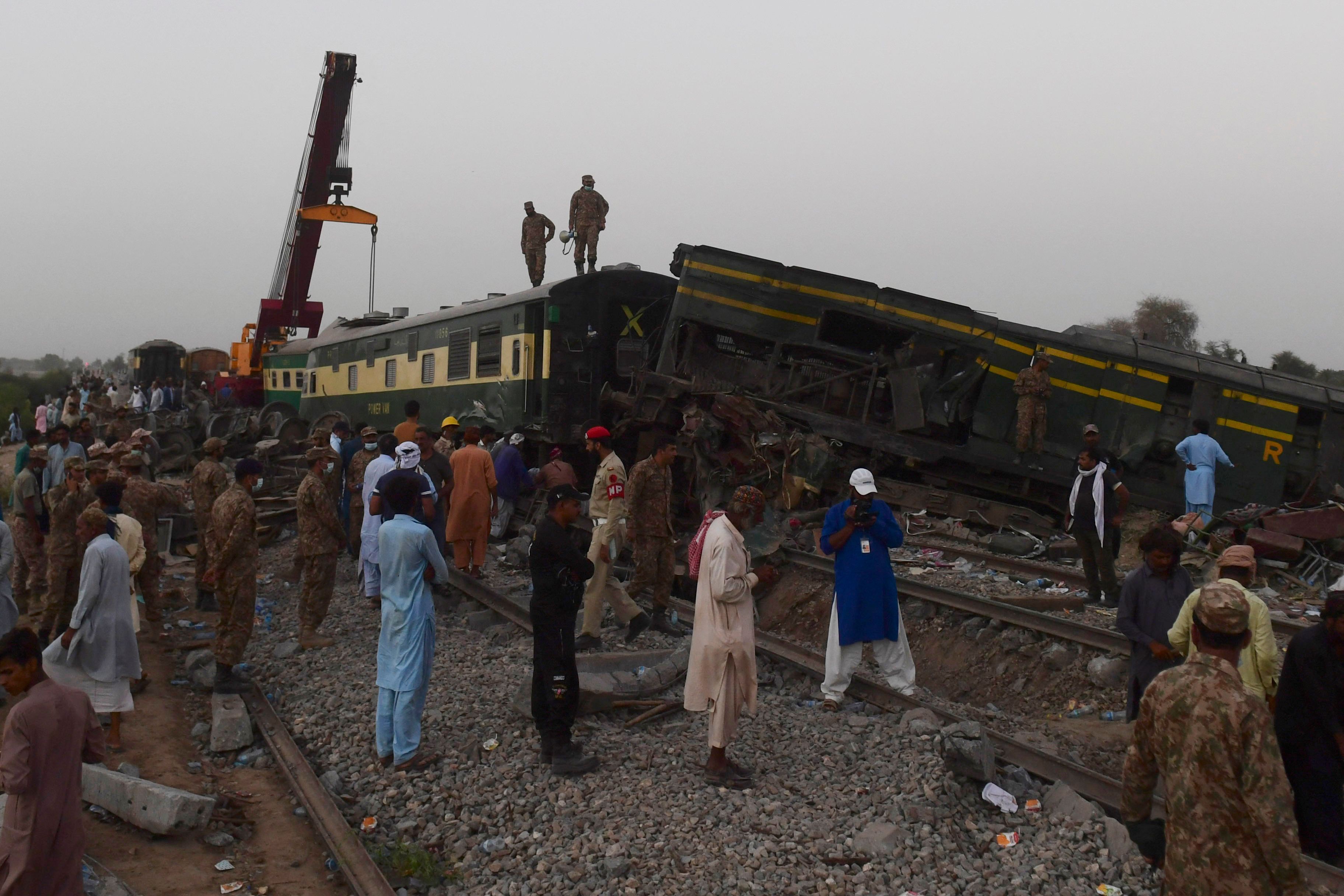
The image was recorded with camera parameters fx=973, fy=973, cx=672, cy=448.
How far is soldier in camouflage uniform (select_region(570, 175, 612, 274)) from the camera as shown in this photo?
1564cm

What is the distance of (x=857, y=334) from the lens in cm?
1298

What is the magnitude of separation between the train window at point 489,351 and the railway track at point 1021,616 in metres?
6.45

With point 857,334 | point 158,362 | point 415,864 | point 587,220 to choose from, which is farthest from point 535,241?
point 158,362

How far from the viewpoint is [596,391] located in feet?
46.2

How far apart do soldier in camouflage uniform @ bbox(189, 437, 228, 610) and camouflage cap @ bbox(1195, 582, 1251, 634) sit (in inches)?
290

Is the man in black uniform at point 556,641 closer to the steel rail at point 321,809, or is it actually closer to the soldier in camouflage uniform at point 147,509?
the steel rail at point 321,809

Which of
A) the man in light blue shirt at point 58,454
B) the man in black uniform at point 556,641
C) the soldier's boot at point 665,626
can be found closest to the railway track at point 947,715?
the soldier's boot at point 665,626

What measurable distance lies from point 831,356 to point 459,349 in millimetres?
6191

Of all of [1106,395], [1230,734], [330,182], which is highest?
[330,182]

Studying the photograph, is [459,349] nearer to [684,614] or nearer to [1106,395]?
[684,614]

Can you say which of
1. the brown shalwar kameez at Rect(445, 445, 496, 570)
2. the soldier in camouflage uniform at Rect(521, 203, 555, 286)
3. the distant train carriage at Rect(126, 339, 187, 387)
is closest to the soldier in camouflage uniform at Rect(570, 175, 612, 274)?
the soldier in camouflage uniform at Rect(521, 203, 555, 286)

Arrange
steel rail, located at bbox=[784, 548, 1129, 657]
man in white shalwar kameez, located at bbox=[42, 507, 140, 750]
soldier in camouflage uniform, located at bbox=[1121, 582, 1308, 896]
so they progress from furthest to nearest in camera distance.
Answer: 1. steel rail, located at bbox=[784, 548, 1129, 657]
2. man in white shalwar kameez, located at bbox=[42, 507, 140, 750]
3. soldier in camouflage uniform, located at bbox=[1121, 582, 1308, 896]

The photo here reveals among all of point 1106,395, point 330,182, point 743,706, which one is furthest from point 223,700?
point 330,182

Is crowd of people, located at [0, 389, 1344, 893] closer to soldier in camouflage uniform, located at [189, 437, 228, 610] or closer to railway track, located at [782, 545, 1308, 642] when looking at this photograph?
soldier in camouflage uniform, located at [189, 437, 228, 610]
